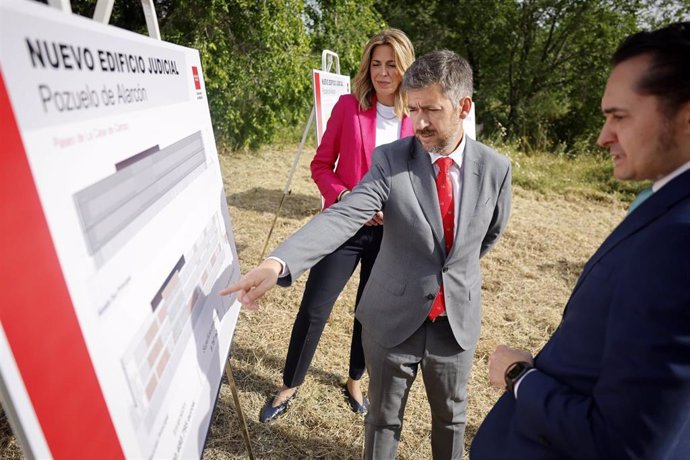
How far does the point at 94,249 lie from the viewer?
79 cm

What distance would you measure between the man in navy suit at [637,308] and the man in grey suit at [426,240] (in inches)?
26.8

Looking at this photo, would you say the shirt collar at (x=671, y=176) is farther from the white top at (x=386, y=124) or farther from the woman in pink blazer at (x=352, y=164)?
the white top at (x=386, y=124)

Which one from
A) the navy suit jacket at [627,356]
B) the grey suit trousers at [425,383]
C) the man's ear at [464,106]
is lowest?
the grey suit trousers at [425,383]

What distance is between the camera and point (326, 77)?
13.4 ft

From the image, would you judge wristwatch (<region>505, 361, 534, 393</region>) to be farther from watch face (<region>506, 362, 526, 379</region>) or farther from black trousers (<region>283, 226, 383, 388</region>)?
black trousers (<region>283, 226, 383, 388</region>)

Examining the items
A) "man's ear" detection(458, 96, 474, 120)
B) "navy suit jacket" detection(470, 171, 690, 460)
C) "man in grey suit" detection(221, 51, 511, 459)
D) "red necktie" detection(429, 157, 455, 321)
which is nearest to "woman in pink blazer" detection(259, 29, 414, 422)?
"man in grey suit" detection(221, 51, 511, 459)

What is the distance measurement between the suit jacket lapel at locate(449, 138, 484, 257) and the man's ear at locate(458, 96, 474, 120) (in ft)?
0.44

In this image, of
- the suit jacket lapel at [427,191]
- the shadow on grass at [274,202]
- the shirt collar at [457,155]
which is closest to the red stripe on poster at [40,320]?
the suit jacket lapel at [427,191]

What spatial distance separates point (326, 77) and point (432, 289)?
292 cm

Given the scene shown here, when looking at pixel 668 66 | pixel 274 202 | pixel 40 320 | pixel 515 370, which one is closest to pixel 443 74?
pixel 668 66

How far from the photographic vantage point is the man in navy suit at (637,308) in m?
0.77

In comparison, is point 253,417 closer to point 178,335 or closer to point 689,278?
point 178,335

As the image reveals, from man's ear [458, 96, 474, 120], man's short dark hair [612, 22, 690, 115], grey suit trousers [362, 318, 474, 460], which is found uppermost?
man's short dark hair [612, 22, 690, 115]

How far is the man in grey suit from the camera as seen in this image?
1562mm
